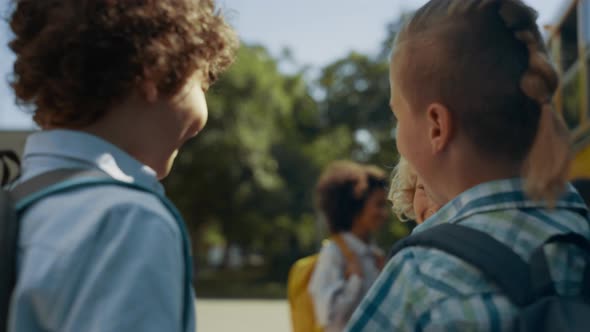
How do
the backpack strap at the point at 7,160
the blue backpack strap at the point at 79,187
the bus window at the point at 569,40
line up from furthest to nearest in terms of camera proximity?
the bus window at the point at 569,40, the backpack strap at the point at 7,160, the blue backpack strap at the point at 79,187

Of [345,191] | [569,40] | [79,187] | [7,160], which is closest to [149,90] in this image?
[79,187]

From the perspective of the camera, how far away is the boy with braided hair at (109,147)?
3.69ft

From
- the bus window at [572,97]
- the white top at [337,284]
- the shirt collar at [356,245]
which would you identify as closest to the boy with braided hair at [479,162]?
the white top at [337,284]

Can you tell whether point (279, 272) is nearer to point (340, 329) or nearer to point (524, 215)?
point (340, 329)

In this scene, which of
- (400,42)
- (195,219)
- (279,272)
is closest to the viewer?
(400,42)

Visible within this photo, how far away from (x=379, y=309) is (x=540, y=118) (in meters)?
0.39

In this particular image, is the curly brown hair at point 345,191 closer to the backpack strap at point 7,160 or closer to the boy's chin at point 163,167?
the backpack strap at point 7,160

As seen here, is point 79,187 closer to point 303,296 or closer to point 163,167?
point 163,167

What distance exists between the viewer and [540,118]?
4.25ft

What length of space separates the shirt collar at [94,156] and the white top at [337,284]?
8.85 feet

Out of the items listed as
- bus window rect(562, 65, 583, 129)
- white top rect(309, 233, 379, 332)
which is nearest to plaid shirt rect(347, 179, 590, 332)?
white top rect(309, 233, 379, 332)

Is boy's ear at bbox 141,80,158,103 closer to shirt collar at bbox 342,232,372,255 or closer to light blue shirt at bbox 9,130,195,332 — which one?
light blue shirt at bbox 9,130,195,332

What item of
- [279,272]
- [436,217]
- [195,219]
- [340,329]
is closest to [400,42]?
[436,217]

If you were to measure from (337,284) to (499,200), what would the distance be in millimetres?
2765
